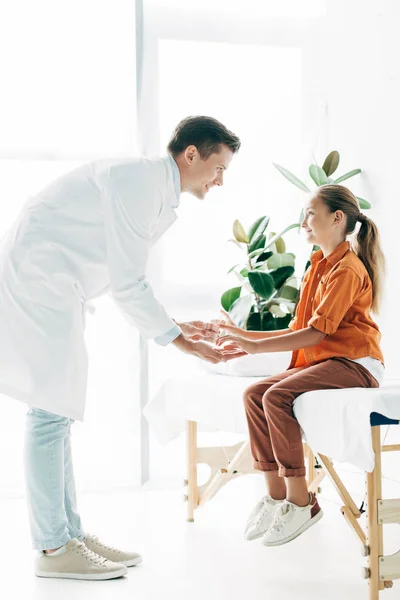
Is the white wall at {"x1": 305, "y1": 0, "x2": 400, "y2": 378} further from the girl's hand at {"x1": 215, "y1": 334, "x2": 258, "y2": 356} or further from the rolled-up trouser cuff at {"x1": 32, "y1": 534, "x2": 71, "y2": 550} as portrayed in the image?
the rolled-up trouser cuff at {"x1": 32, "y1": 534, "x2": 71, "y2": 550}

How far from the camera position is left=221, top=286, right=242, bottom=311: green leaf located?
3172 millimetres

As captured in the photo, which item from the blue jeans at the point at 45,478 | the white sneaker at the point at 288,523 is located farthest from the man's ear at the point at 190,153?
the white sneaker at the point at 288,523

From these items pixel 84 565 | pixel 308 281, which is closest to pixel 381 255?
pixel 308 281

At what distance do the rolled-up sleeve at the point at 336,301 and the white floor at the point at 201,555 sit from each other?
2.13ft

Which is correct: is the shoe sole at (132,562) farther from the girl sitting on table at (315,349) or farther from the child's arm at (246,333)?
the child's arm at (246,333)

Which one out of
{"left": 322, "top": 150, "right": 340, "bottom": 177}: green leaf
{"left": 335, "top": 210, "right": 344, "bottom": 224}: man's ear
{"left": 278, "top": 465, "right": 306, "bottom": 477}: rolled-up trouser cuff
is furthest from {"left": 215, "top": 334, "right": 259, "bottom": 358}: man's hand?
{"left": 322, "top": 150, "right": 340, "bottom": 177}: green leaf


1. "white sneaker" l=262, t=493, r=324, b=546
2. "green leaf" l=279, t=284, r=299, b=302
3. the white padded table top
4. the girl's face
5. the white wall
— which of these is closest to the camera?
the white padded table top

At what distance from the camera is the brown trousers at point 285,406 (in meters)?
2.00

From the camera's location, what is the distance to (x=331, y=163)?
325cm

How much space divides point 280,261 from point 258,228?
17cm

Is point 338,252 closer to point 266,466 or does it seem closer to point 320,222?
point 320,222

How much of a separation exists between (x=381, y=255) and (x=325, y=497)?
1.22m

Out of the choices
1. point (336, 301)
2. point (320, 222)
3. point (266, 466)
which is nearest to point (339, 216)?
point (320, 222)

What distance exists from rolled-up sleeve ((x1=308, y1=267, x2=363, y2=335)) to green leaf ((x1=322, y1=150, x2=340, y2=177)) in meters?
1.22
